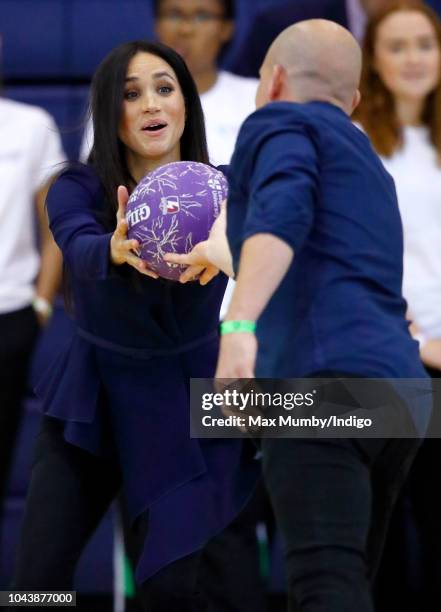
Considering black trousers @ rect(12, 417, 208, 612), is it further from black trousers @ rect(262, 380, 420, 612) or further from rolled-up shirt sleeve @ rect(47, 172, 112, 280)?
black trousers @ rect(262, 380, 420, 612)

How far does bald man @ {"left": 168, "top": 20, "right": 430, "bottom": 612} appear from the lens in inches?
86.3

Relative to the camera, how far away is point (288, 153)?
2.23 meters

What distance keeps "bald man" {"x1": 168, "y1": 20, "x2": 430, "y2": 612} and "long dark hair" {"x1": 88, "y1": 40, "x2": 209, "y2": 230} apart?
0.57 meters

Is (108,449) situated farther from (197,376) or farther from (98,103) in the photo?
(98,103)

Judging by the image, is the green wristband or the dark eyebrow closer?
the green wristband

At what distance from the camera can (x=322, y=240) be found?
229 cm

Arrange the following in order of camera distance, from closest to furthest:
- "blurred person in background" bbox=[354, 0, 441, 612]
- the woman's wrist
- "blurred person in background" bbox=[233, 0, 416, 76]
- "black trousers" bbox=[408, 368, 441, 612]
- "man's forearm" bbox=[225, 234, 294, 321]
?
"man's forearm" bbox=[225, 234, 294, 321]
"black trousers" bbox=[408, 368, 441, 612]
"blurred person in background" bbox=[354, 0, 441, 612]
the woman's wrist
"blurred person in background" bbox=[233, 0, 416, 76]

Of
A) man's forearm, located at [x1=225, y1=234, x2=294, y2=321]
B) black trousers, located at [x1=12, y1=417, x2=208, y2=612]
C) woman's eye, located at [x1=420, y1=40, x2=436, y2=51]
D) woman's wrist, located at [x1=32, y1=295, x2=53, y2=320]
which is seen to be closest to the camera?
man's forearm, located at [x1=225, y1=234, x2=294, y2=321]

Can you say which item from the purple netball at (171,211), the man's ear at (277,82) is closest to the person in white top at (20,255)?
the purple netball at (171,211)

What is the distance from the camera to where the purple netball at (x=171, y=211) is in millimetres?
2637

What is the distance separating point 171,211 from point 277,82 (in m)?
0.37

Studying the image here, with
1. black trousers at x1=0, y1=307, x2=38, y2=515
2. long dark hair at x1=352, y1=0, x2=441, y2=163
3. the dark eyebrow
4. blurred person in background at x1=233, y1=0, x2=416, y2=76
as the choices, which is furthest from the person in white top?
the dark eyebrow

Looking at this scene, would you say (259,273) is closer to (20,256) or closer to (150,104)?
(150,104)

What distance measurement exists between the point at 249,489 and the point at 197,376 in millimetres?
288
